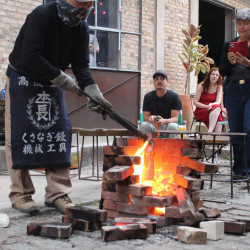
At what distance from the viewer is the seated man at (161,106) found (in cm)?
613

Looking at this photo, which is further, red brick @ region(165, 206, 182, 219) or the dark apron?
the dark apron

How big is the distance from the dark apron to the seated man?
2.53m

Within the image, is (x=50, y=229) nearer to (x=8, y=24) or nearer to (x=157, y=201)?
(x=157, y=201)

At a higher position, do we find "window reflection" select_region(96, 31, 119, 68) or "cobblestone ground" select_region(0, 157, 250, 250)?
"window reflection" select_region(96, 31, 119, 68)

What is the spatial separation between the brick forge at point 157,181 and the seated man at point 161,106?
255 centimetres

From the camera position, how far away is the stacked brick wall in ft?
23.8

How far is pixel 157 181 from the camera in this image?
140 inches

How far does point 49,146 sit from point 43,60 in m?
0.79

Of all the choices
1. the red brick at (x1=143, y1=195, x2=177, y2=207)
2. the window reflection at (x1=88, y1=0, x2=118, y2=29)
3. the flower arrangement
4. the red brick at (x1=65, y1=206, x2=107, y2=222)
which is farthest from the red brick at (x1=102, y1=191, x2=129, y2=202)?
the flower arrangement

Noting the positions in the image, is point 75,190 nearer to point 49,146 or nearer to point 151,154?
point 49,146

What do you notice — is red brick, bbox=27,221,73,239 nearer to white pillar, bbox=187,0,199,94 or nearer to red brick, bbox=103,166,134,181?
red brick, bbox=103,166,134,181

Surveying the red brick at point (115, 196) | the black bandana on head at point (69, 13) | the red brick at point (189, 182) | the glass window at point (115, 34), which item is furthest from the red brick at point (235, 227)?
the glass window at point (115, 34)

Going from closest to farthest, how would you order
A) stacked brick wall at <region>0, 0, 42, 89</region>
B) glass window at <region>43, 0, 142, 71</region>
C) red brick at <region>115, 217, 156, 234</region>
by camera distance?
red brick at <region>115, 217, 156, 234</region> → stacked brick wall at <region>0, 0, 42, 89</region> → glass window at <region>43, 0, 142, 71</region>

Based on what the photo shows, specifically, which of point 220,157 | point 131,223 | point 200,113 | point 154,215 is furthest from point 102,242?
point 220,157
